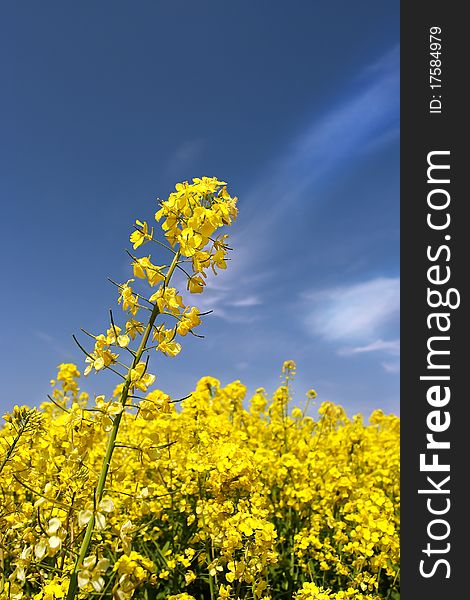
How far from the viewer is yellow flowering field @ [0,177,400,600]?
245cm

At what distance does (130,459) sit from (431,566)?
8.20 feet

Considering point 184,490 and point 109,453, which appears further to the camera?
point 184,490

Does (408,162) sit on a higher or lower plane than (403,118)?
lower

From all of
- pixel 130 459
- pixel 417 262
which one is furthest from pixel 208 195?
pixel 130 459

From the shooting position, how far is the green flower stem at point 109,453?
2.25 meters

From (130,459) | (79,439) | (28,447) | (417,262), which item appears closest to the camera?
(79,439)

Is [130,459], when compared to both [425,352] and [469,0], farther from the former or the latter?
[469,0]

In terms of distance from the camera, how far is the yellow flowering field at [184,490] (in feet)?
8.03

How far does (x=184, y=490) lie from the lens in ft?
14.4

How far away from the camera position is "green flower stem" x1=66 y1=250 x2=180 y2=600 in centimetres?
225

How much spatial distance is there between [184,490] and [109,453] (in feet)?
7.44

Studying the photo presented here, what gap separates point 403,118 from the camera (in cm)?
434

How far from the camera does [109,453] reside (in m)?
2.28

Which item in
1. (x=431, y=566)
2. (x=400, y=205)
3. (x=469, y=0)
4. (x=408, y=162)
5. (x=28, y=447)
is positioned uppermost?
(x=469, y=0)
